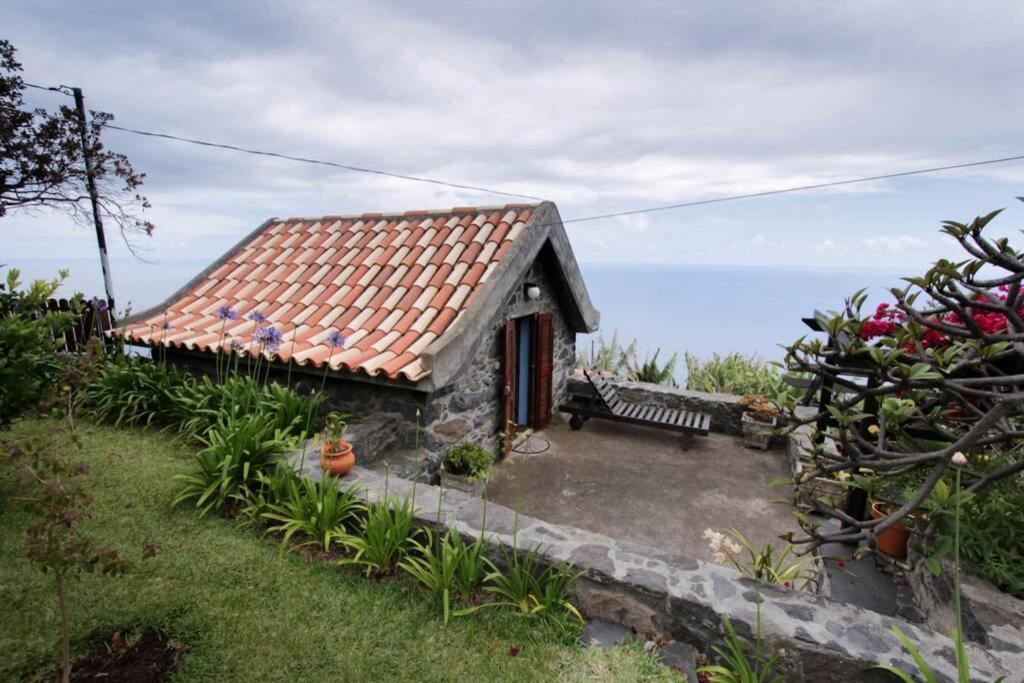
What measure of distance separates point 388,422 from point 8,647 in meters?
2.98

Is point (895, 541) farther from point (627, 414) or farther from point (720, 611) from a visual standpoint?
point (627, 414)

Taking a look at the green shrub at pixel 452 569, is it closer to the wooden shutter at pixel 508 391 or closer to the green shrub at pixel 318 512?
the green shrub at pixel 318 512

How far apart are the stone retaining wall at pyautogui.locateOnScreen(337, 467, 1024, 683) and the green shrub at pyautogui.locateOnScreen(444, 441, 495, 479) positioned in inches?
68.9

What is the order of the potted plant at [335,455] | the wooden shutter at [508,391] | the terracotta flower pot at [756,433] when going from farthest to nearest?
the terracotta flower pot at [756,433], the wooden shutter at [508,391], the potted plant at [335,455]

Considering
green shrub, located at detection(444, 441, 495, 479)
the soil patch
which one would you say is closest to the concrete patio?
green shrub, located at detection(444, 441, 495, 479)

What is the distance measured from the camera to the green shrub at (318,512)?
345cm

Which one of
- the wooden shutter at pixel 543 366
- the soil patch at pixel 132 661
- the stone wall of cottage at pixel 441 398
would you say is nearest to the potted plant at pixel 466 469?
the stone wall of cottage at pixel 441 398

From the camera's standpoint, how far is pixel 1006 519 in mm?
2746

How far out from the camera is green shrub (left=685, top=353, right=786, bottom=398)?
8.61m

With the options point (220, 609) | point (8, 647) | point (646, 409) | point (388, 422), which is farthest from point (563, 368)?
point (8, 647)

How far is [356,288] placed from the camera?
6.29 metres

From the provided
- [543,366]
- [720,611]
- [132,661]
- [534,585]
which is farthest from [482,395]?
[132,661]

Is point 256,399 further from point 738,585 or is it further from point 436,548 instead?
point 738,585

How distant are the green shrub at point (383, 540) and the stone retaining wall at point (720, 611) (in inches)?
6.3
